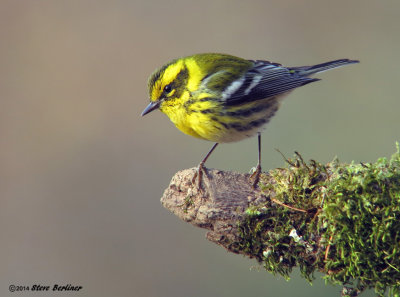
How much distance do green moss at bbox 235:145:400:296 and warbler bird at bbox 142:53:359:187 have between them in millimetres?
1292

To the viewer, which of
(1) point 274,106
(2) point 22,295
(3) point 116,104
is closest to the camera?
(1) point 274,106

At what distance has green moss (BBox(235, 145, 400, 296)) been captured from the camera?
3.02 metres

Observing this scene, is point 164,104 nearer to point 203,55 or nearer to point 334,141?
point 203,55

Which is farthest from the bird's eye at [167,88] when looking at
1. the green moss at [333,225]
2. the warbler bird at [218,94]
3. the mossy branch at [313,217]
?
the green moss at [333,225]

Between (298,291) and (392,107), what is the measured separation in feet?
13.1

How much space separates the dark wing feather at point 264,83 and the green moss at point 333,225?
1.53m

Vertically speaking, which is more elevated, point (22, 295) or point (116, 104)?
point (116, 104)

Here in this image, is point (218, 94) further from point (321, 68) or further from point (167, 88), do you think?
point (321, 68)

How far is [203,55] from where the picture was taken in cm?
542

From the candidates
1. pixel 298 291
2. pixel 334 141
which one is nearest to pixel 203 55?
pixel 298 291

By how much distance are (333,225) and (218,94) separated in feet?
7.05

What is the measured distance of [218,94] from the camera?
493 cm

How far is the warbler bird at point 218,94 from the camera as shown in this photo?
4.84 meters

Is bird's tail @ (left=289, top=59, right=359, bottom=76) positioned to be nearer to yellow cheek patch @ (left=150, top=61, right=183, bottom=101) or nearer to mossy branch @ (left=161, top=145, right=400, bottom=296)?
yellow cheek patch @ (left=150, top=61, right=183, bottom=101)
